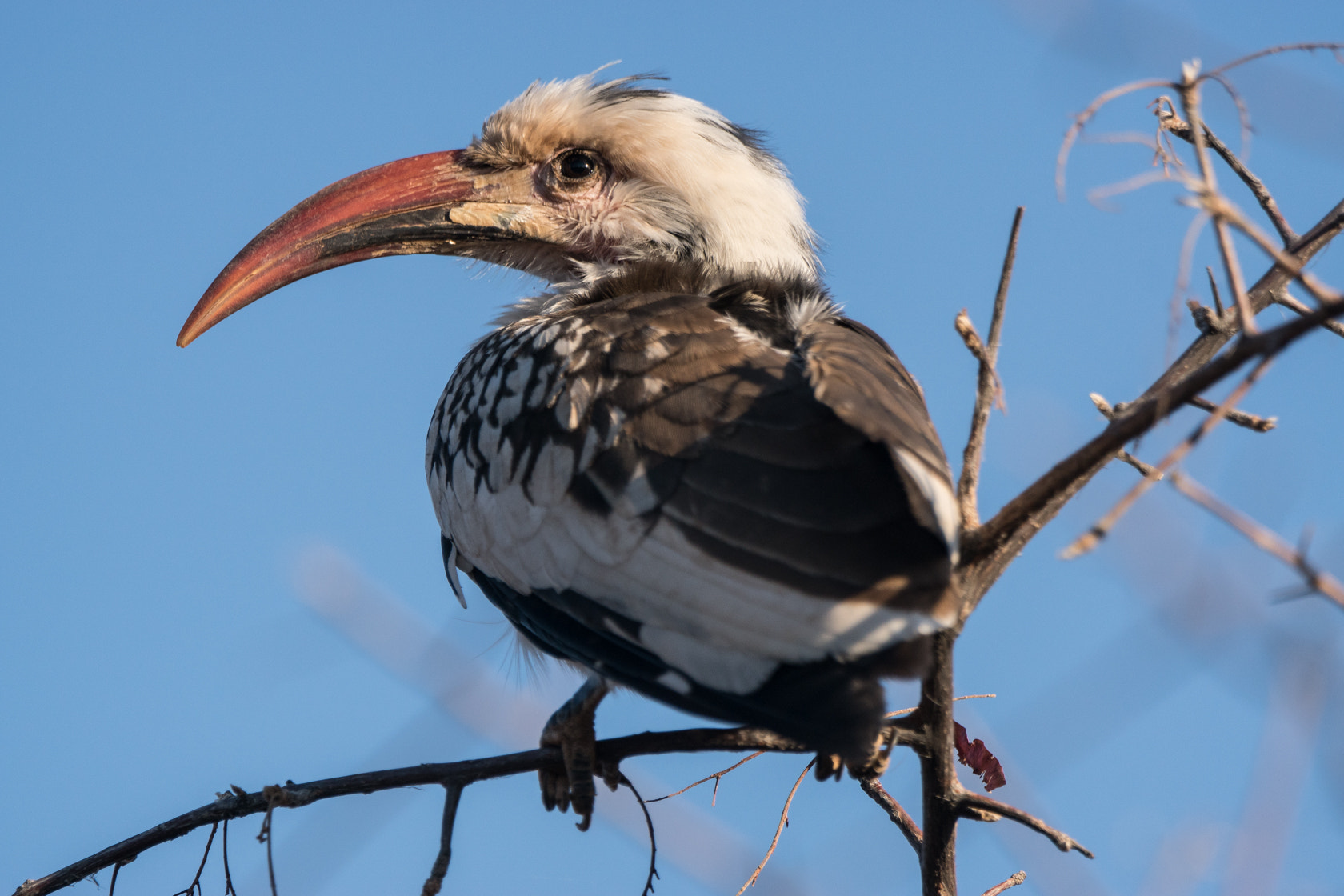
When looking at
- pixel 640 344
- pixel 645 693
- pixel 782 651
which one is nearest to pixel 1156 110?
pixel 640 344

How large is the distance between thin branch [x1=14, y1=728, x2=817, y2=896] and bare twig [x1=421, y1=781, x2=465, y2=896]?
0.08 ft

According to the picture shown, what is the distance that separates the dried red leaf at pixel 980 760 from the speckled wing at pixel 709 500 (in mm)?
782

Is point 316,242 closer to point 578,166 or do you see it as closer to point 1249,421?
point 578,166

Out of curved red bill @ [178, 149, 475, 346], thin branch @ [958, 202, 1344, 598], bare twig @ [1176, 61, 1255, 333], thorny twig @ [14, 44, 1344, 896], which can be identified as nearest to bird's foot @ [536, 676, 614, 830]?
thorny twig @ [14, 44, 1344, 896]

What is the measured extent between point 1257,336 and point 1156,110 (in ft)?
5.41

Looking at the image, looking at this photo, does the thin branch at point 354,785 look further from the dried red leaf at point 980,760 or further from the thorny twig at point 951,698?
the dried red leaf at point 980,760

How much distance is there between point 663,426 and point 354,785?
1.22 meters

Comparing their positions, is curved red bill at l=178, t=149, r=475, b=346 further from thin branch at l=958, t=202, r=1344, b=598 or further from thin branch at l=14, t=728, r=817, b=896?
thin branch at l=958, t=202, r=1344, b=598

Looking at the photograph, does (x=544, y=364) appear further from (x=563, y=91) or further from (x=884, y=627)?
(x=563, y=91)

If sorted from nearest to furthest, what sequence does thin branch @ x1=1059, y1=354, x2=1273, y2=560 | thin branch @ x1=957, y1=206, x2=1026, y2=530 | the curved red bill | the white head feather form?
1. thin branch @ x1=1059, y1=354, x2=1273, y2=560
2. thin branch @ x1=957, y1=206, x2=1026, y2=530
3. the white head feather
4. the curved red bill

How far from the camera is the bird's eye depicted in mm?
5059

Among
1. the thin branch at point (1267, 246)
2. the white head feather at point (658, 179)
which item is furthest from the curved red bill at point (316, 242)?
the thin branch at point (1267, 246)

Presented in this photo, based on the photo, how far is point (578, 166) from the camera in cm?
508

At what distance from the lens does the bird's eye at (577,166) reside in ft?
16.6
